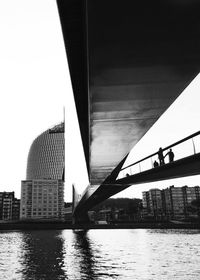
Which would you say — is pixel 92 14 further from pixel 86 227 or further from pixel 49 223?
pixel 49 223

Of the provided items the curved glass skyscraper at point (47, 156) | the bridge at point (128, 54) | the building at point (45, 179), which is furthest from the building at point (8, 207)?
the bridge at point (128, 54)

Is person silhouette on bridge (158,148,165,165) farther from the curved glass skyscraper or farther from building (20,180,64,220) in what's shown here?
the curved glass skyscraper

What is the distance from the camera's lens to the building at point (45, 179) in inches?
5384

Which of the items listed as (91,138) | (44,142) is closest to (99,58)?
(91,138)

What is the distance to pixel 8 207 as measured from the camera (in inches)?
6220

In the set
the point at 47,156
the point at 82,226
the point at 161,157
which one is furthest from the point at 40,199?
the point at 161,157

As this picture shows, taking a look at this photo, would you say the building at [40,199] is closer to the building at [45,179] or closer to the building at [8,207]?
the building at [45,179]

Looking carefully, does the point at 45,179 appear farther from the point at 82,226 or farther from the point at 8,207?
the point at 82,226

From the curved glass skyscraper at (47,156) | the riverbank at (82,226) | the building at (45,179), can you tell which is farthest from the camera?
the curved glass skyscraper at (47,156)

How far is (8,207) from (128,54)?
166782 millimetres

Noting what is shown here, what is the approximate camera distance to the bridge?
11.6 feet

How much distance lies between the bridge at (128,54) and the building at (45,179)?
126 meters

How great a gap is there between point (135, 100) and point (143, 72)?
5.19 ft

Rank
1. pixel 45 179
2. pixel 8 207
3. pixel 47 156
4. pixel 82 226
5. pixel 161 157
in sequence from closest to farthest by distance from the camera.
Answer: pixel 161 157
pixel 82 226
pixel 45 179
pixel 8 207
pixel 47 156
